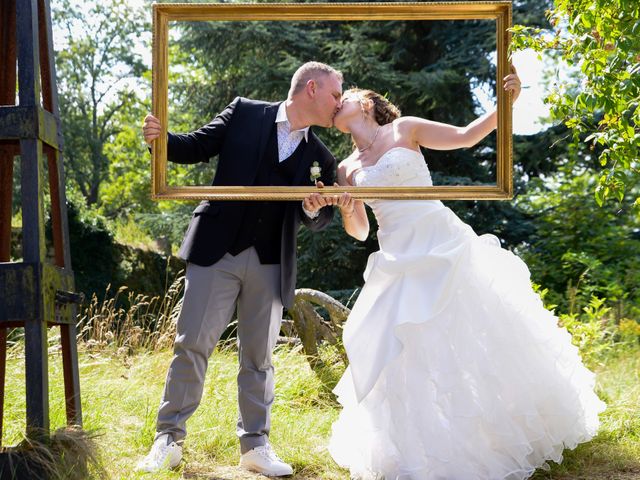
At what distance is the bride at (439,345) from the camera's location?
4.14 meters

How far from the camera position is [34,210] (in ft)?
11.7

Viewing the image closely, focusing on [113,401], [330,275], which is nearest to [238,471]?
[113,401]

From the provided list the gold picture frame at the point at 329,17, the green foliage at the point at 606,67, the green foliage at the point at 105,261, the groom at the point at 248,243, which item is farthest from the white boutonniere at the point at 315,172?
the green foliage at the point at 105,261

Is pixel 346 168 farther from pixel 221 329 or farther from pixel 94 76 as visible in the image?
pixel 94 76

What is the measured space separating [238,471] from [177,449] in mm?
394

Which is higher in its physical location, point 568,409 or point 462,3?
point 462,3

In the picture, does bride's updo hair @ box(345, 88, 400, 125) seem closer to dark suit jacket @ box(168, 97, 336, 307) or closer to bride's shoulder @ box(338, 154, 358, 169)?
bride's shoulder @ box(338, 154, 358, 169)

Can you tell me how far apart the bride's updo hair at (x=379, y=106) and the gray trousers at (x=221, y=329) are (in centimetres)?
101

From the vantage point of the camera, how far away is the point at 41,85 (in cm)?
396

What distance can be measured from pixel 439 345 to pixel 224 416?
75.0 inches

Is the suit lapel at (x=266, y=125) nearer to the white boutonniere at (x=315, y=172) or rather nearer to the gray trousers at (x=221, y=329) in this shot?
the white boutonniere at (x=315, y=172)

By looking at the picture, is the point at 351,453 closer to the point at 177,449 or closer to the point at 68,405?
the point at 177,449

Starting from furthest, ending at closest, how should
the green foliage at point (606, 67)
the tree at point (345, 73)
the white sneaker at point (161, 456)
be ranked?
the tree at point (345, 73)
the white sneaker at point (161, 456)
the green foliage at point (606, 67)

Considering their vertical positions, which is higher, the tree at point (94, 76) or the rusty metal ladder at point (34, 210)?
the tree at point (94, 76)
